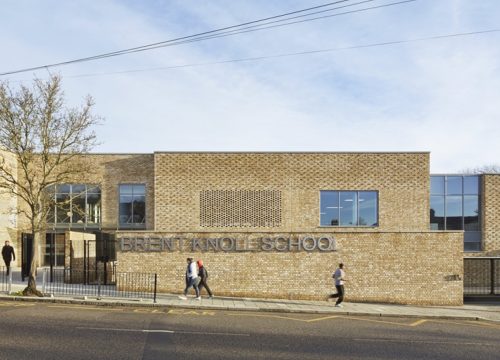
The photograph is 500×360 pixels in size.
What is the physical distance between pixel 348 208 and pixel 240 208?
6893 mm

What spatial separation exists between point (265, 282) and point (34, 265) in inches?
357

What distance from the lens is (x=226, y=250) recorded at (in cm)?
2078

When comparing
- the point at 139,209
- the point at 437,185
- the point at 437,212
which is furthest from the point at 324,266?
the point at 139,209

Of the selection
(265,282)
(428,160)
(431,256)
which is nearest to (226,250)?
(265,282)

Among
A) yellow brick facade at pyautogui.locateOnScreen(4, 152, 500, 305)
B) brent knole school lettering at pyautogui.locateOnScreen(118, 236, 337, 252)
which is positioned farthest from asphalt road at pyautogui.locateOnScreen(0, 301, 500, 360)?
yellow brick facade at pyautogui.locateOnScreen(4, 152, 500, 305)

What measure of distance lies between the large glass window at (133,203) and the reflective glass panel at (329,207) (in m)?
11.9

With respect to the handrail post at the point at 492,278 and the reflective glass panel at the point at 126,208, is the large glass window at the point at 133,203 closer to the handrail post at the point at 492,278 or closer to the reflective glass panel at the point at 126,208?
the reflective glass panel at the point at 126,208

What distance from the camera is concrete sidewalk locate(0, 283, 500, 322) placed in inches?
687

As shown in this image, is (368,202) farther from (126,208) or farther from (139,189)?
(126,208)

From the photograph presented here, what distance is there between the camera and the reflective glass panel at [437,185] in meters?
32.6

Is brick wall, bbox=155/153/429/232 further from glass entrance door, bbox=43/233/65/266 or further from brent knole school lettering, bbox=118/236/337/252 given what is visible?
brent knole school lettering, bbox=118/236/337/252

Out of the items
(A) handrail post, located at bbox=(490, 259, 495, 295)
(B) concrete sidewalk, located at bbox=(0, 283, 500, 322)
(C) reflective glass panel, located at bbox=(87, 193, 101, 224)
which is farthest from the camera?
(C) reflective glass panel, located at bbox=(87, 193, 101, 224)

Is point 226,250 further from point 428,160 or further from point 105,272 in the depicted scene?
point 428,160

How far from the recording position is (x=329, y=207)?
31453 millimetres
